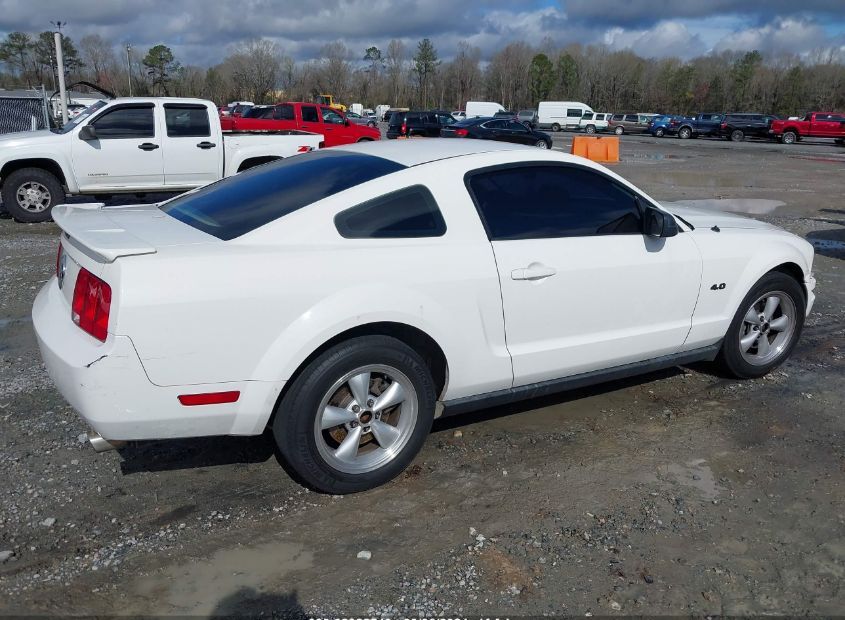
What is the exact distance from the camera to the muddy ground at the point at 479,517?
278 centimetres

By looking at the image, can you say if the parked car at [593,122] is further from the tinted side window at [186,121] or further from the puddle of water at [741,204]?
the tinted side window at [186,121]

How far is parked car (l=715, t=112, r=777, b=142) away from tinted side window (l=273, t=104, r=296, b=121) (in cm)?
3579

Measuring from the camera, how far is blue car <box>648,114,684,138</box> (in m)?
49.2

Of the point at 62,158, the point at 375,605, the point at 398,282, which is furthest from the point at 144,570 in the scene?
the point at 62,158

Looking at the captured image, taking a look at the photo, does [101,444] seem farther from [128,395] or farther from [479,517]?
[479,517]

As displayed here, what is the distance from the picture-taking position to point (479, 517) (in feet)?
10.8

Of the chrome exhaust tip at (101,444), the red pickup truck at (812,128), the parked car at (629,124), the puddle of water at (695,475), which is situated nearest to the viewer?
the chrome exhaust tip at (101,444)

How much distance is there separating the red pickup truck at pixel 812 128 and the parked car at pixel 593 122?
12693 millimetres

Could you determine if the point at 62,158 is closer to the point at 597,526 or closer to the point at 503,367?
the point at 503,367

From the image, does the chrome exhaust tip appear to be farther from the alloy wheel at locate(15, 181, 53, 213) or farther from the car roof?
the alloy wheel at locate(15, 181, 53, 213)

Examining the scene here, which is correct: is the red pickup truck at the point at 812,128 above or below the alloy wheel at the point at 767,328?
above

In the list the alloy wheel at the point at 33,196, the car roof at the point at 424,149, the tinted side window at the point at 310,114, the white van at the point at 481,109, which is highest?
the white van at the point at 481,109

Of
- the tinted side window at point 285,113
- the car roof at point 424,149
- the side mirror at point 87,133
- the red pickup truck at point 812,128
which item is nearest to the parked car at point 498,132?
the tinted side window at point 285,113

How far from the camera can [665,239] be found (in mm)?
→ 4219
